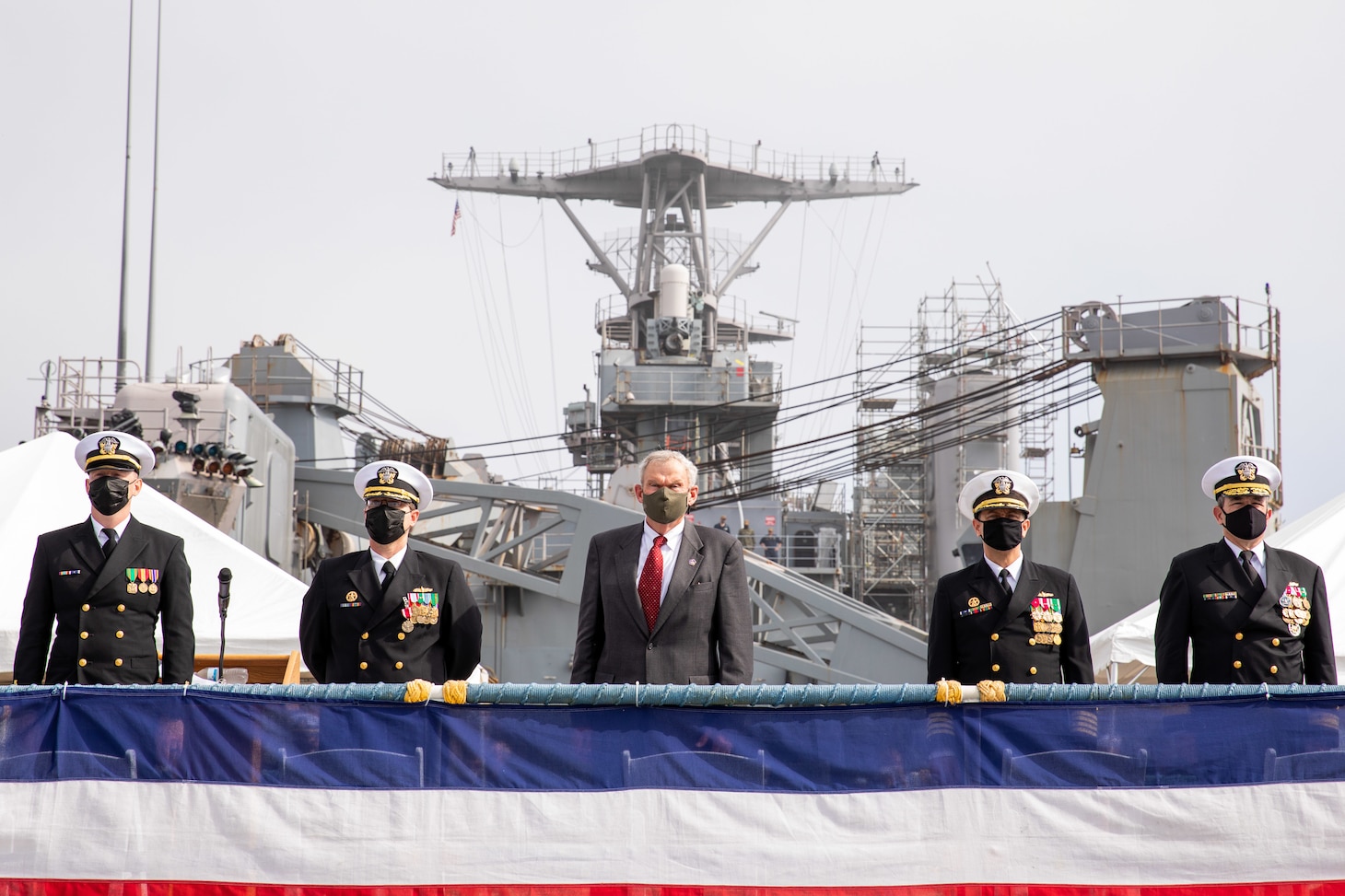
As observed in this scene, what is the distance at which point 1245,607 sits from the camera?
4.73 m

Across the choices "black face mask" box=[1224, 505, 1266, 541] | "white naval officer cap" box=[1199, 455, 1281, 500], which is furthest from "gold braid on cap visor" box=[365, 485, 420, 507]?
"black face mask" box=[1224, 505, 1266, 541]

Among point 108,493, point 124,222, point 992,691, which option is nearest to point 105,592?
point 108,493

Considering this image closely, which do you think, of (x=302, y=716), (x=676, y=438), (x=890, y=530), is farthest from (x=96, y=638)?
(x=890, y=530)

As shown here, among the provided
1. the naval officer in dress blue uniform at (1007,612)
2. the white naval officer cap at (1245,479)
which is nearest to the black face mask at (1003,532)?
the naval officer in dress blue uniform at (1007,612)

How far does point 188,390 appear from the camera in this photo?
16.8 metres

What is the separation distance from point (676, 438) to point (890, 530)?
743 cm

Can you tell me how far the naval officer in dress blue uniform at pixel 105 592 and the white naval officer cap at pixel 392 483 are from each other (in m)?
0.80

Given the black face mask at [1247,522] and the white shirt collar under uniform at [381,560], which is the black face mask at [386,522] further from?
the black face mask at [1247,522]

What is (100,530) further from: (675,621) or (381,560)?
(675,621)

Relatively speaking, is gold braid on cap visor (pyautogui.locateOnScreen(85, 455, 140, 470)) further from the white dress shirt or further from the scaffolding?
the scaffolding

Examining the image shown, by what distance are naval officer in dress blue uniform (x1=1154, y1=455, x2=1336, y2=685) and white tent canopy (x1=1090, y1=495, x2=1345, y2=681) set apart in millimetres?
2775

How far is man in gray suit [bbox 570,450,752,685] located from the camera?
4.40m

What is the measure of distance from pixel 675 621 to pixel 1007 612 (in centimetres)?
120

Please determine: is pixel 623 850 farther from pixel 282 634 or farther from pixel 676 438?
pixel 676 438
